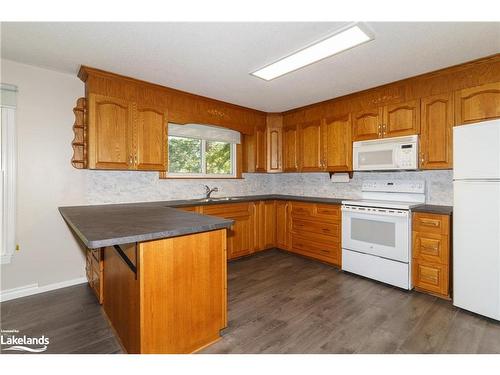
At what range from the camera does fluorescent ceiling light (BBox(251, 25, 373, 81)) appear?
80.7 inches

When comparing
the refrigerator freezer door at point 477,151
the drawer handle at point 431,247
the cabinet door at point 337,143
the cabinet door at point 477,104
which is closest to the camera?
the refrigerator freezer door at point 477,151

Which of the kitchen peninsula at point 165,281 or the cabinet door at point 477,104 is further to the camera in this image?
the cabinet door at point 477,104

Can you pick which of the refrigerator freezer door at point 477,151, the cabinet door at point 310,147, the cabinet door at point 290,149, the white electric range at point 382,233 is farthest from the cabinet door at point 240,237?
the refrigerator freezer door at point 477,151

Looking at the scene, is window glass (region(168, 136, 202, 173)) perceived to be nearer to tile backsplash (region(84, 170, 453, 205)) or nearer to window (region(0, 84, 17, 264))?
tile backsplash (region(84, 170, 453, 205))

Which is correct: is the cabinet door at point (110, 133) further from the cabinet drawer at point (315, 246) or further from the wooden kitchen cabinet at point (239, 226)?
the cabinet drawer at point (315, 246)

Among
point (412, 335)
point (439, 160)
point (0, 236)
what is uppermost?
point (439, 160)

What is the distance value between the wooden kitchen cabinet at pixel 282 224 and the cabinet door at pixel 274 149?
663mm

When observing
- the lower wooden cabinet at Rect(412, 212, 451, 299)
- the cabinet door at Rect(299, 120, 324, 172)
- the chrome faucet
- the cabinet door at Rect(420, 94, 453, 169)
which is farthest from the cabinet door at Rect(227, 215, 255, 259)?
the cabinet door at Rect(420, 94, 453, 169)

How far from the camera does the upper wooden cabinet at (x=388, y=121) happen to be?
118 inches

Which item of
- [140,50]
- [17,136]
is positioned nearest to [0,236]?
[17,136]

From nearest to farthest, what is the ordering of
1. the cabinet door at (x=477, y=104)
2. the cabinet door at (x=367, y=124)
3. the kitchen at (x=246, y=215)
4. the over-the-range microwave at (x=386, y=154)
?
the kitchen at (x=246, y=215), the cabinet door at (x=477, y=104), the over-the-range microwave at (x=386, y=154), the cabinet door at (x=367, y=124)

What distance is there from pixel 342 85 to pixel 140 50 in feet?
7.77
